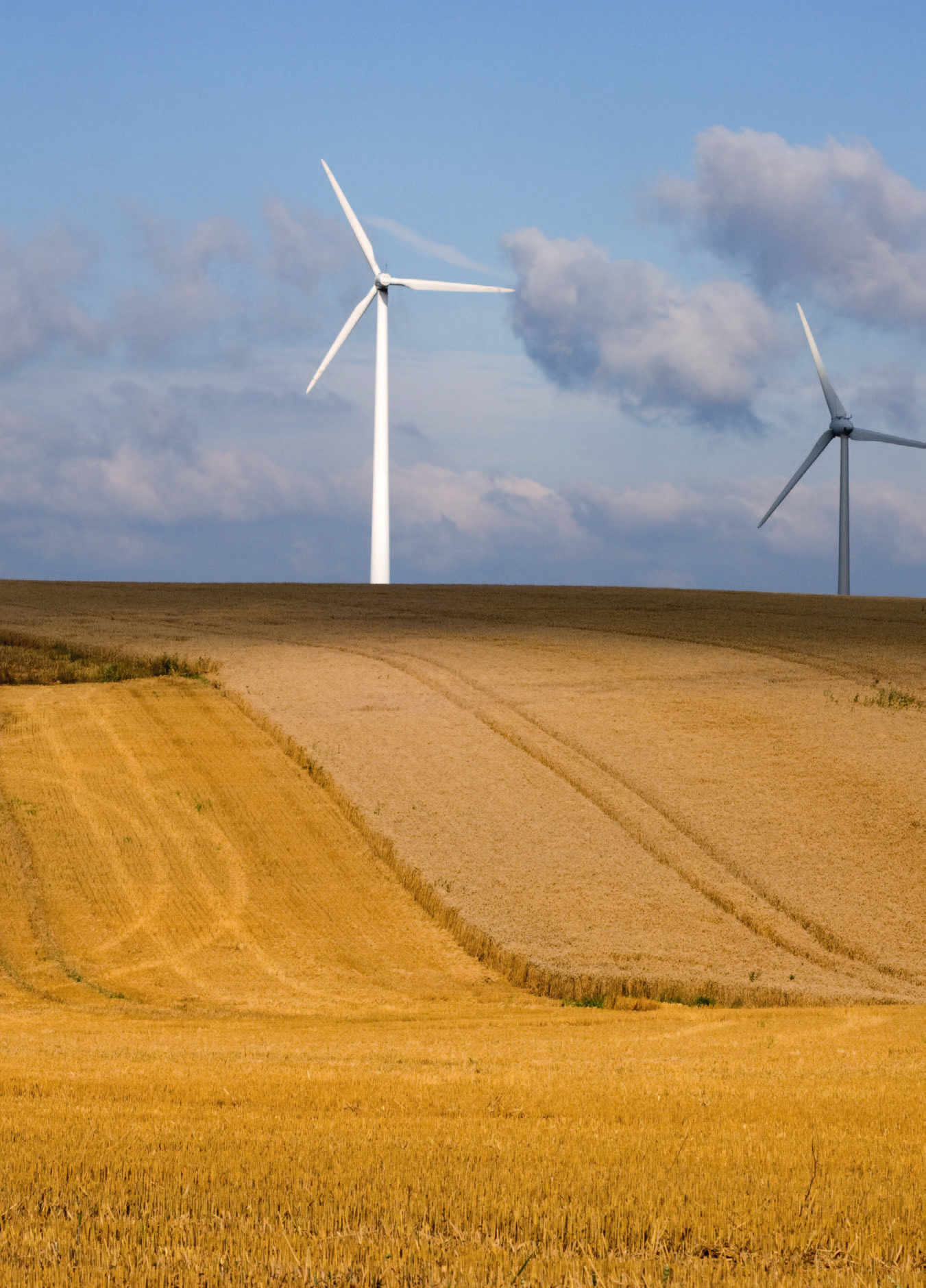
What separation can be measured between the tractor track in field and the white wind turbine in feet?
73.6

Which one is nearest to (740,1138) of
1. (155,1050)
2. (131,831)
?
(155,1050)

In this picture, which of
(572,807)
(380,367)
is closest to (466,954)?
(572,807)

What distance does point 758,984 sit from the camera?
54.7 feet

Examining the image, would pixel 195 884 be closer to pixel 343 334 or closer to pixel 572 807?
pixel 572 807

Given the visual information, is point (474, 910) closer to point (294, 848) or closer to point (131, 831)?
point (294, 848)

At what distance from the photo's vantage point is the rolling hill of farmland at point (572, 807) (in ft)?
59.4

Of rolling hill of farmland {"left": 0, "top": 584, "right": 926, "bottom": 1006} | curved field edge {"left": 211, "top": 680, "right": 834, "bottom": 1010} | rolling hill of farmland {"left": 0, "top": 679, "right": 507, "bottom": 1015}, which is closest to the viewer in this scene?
curved field edge {"left": 211, "top": 680, "right": 834, "bottom": 1010}

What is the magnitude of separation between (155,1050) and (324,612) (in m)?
35.9

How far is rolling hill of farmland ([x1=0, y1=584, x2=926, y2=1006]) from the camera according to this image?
18.1m

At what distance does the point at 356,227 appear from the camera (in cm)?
5588

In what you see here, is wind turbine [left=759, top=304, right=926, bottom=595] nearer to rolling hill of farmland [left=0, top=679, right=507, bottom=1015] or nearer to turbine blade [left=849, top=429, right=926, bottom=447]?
turbine blade [left=849, top=429, right=926, bottom=447]

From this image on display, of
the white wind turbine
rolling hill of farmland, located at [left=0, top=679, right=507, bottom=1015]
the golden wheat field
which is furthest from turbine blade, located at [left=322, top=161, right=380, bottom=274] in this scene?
rolling hill of farmland, located at [left=0, top=679, right=507, bottom=1015]

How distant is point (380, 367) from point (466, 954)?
128 ft

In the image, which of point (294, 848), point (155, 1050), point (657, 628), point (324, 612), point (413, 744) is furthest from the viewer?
point (324, 612)
